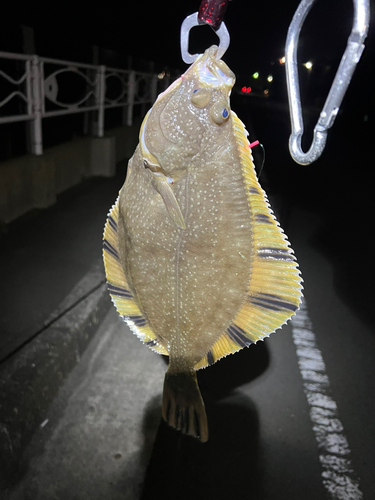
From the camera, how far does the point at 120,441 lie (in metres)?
2.21

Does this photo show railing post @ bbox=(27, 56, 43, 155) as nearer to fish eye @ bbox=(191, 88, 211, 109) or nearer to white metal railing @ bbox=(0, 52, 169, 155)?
white metal railing @ bbox=(0, 52, 169, 155)

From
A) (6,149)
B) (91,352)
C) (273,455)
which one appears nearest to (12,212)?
(6,149)

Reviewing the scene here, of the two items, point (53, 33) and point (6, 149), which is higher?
point (53, 33)

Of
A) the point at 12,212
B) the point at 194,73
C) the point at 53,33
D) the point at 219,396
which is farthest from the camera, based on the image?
the point at 53,33

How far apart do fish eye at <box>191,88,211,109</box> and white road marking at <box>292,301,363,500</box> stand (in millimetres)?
2122

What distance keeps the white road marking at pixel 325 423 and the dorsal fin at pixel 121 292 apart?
1.35 meters

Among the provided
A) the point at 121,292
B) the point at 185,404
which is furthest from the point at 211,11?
the point at 185,404

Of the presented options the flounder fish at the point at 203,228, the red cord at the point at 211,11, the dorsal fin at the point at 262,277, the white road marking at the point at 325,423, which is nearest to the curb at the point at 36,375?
the flounder fish at the point at 203,228

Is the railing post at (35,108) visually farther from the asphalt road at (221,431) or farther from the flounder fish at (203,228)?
the flounder fish at (203,228)

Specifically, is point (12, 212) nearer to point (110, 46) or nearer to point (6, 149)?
point (6, 149)

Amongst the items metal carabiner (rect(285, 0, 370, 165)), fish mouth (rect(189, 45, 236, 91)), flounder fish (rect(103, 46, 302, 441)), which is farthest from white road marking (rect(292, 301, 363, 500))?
fish mouth (rect(189, 45, 236, 91))

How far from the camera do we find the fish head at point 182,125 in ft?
4.20

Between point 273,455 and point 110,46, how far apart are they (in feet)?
28.1

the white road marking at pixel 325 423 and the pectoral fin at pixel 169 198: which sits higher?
the pectoral fin at pixel 169 198
